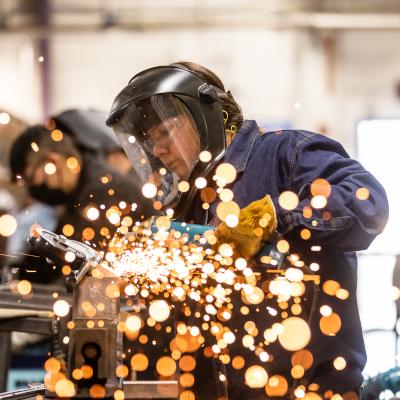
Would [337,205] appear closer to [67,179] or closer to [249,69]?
[67,179]

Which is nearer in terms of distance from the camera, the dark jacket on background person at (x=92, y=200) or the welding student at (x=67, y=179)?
the dark jacket on background person at (x=92, y=200)

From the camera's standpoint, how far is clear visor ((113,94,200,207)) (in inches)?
70.7

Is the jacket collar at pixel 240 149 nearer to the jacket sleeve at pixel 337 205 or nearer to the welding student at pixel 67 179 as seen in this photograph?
the jacket sleeve at pixel 337 205

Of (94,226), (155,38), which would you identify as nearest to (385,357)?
(94,226)

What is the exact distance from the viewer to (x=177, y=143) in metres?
1.86

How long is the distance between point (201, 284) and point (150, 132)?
1.14ft

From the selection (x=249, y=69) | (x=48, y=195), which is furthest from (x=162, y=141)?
(x=249, y=69)

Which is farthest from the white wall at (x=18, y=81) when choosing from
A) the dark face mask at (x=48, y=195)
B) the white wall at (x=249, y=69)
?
the dark face mask at (x=48, y=195)

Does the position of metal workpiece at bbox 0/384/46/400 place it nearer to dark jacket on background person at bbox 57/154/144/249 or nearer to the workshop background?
dark jacket on background person at bbox 57/154/144/249

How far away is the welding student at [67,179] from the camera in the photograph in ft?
10.2

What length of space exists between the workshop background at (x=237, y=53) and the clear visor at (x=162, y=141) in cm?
337

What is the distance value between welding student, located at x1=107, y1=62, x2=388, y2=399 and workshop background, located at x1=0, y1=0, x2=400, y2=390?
3.43 metres

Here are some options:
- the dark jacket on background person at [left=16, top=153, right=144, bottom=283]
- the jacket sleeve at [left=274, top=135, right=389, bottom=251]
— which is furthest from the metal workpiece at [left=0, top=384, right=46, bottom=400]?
the dark jacket on background person at [left=16, top=153, right=144, bottom=283]

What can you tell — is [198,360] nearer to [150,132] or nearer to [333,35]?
[150,132]
